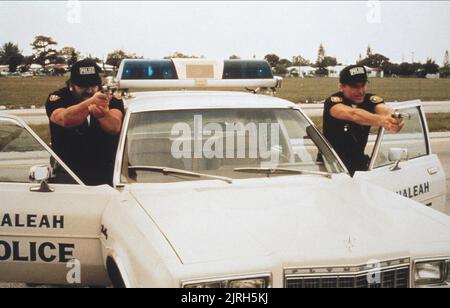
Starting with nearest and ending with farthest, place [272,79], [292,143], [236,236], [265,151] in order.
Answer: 1. [236,236]
2. [265,151]
3. [292,143]
4. [272,79]

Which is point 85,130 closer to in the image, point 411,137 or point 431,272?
point 411,137

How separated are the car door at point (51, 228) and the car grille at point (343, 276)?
60.1 inches

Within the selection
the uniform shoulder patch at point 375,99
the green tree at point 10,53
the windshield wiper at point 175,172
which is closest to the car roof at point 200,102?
the windshield wiper at point 175,172

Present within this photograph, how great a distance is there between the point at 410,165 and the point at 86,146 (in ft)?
8.66

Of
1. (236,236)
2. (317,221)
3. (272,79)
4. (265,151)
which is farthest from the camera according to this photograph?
(272,79)

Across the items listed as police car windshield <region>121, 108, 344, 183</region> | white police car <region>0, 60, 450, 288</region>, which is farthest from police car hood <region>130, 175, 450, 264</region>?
police car windshield <region>121, 108, 344, 183</region>

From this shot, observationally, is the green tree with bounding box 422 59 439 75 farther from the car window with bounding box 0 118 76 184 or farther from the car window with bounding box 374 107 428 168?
the car window with bounding box 0 118 76 184

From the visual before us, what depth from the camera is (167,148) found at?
4.38 meters

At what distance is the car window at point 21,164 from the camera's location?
4266mm

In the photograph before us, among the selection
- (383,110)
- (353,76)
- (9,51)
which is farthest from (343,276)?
(9,51)

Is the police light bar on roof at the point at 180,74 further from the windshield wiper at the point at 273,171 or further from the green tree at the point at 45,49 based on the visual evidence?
the green tree at the point at 45,49
